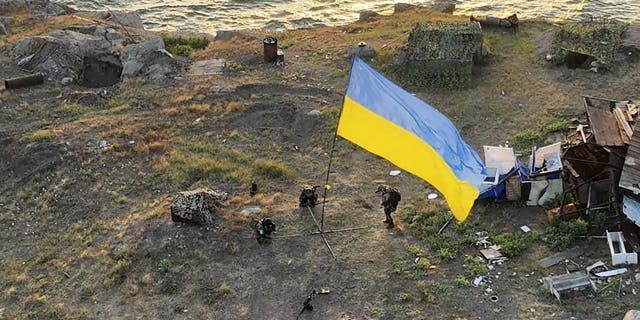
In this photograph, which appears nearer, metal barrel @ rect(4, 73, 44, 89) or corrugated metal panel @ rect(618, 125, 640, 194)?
corrugated metal panel @ rect(618, 125, 640, 194)

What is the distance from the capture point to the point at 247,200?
1594 centimetres

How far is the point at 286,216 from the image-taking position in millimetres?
15367

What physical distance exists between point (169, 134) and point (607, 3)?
2389cm

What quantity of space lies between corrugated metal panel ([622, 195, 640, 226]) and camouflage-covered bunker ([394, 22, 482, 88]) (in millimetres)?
8535

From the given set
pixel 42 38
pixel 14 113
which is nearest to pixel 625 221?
pixel 14 113

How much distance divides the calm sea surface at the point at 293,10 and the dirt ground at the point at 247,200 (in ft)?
24.9

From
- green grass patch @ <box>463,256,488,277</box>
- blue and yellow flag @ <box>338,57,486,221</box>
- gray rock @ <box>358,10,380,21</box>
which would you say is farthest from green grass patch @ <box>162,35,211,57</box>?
green grass patch @ <box>463,256,488,277</box>

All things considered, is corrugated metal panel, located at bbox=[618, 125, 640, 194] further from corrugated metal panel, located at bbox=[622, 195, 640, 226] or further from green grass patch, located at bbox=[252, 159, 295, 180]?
green grass patch, located at bbox=[252, 159, 295, 180]

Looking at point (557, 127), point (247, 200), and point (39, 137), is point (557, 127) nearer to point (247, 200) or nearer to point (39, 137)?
point (247, 200)

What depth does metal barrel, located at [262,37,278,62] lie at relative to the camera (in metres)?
23.5

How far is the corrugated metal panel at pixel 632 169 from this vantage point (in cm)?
1314

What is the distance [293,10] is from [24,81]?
15.5 metres

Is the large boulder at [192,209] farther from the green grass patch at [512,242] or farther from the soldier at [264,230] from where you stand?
the green grass patch at [512,242]

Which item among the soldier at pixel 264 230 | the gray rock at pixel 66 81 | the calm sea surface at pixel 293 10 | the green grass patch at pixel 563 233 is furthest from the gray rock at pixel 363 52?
the green grass patch at pixel 563 233
